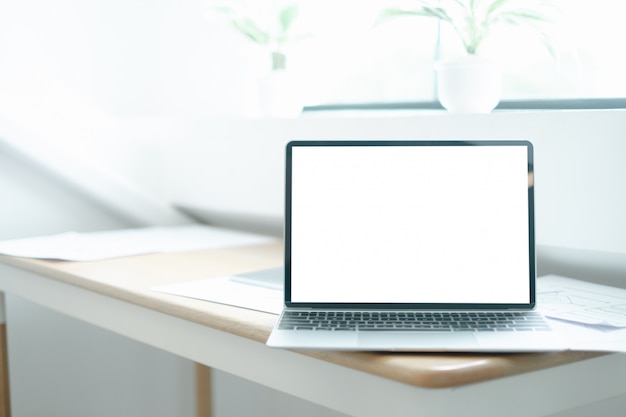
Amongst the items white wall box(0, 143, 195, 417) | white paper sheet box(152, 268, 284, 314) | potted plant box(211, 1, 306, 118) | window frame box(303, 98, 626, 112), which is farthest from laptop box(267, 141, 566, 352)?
white wall box(0, 143, 195, 417)

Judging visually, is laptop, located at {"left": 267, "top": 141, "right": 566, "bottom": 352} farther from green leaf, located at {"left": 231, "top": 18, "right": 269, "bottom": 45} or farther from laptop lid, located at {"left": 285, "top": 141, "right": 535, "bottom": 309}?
green leaf, located at {"left": 231, "top": 18, "right": 269, "bottom": 45}

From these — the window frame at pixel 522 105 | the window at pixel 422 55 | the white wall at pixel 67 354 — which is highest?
the window at pixel 422 55

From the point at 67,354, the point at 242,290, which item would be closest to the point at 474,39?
the point at 242,290

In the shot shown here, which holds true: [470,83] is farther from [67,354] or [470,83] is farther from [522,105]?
[67,354]

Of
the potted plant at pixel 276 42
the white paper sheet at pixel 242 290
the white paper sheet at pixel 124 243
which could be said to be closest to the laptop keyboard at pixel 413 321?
the white paper sheet at pixel 242 290

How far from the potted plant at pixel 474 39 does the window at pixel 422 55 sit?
2.2 inches

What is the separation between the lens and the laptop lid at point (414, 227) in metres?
1.00

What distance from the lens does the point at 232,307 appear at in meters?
1.12

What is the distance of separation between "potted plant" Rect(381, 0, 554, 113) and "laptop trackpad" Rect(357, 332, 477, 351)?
0.66 metres

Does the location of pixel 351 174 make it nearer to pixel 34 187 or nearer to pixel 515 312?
pixel 515 312

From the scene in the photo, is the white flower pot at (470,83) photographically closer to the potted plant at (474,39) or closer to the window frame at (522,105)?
the potted plant at (474,39)

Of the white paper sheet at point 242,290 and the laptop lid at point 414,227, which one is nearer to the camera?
the laptop lid at point 414,227

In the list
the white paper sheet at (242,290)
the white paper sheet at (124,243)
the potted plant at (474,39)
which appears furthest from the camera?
the white paper sheet at (124,243)

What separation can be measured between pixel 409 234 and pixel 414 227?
0.01m
